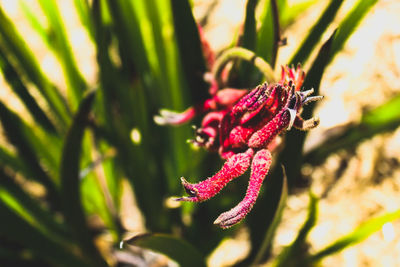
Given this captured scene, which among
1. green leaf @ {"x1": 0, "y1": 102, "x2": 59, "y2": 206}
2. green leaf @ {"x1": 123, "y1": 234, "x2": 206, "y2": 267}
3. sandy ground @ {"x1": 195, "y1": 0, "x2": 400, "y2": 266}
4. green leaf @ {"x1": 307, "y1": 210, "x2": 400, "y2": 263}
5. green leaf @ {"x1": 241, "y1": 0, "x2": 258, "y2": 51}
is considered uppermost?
green leaf @ {"x1": 241, "y1": 0, "x2": 258, "y2": 51}

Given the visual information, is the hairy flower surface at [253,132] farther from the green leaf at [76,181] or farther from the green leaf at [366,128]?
the green leaf at [366,128]

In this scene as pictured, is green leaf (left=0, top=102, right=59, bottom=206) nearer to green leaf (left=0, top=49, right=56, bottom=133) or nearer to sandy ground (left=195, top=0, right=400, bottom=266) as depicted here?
green leaf (left=0, top=49, right=56, bottom=133)

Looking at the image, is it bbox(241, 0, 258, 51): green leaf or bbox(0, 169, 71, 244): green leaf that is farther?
bbox(0, 169, 71, 244): green leaf

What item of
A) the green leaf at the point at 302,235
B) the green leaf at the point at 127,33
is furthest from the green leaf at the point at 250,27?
the green leaf at the point at 302,235

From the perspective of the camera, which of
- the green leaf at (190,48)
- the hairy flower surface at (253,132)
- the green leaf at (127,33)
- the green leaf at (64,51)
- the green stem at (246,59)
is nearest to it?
the hairy flower surface at (253,132)

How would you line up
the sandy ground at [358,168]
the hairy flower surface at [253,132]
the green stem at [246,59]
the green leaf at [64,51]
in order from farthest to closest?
the sandy ground at [358,168] → the green leaf at [64,51] → the green stem at [246,59] → the hairy flower surface at [253,132]


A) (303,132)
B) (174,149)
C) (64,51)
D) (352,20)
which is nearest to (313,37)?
(352,20)

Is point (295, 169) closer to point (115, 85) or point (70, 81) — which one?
point (115, 85)

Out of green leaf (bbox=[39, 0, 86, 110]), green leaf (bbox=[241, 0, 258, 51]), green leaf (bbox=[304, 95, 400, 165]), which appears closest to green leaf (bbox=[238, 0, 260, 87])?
green leaf (bbox=[241, 0, 258, 51])

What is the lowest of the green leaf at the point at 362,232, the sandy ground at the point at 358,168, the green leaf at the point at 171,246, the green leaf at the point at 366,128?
the sandy ground at the point at 358,168
